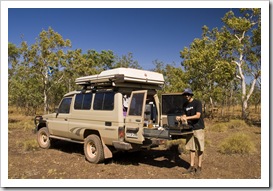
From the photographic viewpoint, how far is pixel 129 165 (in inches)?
312

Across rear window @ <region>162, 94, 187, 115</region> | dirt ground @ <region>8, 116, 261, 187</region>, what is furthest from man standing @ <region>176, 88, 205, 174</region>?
rear window @ <region>162, 94, 187, 115</region>

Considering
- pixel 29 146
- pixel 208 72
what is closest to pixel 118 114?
pixel 29 146

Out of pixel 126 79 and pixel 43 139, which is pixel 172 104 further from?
pixel 43 139

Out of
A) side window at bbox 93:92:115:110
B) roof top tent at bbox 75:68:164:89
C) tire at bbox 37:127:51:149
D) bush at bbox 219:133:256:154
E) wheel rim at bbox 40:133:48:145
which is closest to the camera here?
roof top tent at bbox 75:68:164:89

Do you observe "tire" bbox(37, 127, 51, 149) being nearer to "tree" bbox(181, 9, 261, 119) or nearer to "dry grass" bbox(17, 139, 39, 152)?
"dry grass" bbox(17, 139, 39, 152)

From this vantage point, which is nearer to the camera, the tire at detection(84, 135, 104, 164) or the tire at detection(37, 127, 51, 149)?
the tire at detection(84, 135, 104, 164)

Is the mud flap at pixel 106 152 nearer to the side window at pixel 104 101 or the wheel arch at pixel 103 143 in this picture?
the wheel arch at pixel 103 143

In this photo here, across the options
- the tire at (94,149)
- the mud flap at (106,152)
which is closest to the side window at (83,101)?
the tire at (94,149)

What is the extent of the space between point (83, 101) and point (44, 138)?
9.65ft

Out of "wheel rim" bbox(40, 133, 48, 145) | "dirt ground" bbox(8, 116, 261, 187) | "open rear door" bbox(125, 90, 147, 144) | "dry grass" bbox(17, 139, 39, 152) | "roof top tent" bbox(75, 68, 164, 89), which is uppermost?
"roof top tent" bbox(75, 68, 164, 89)

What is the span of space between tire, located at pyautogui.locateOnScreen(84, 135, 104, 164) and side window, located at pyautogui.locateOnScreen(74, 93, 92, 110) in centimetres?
98

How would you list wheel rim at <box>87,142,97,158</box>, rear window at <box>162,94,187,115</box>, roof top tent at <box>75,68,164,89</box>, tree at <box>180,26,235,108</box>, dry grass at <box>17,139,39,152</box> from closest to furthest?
roof top tent at <box>75,68,164,89</box> < wheel rim at <box>87,142,97,158</box> < rear window at <box>162,94,187,115</box> < dry grass at <box>17,139,39,152</box> < tree at <box>180,26,235,108</box>

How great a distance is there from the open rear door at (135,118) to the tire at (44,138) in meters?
4.23

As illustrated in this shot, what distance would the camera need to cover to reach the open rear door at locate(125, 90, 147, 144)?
704 cm
